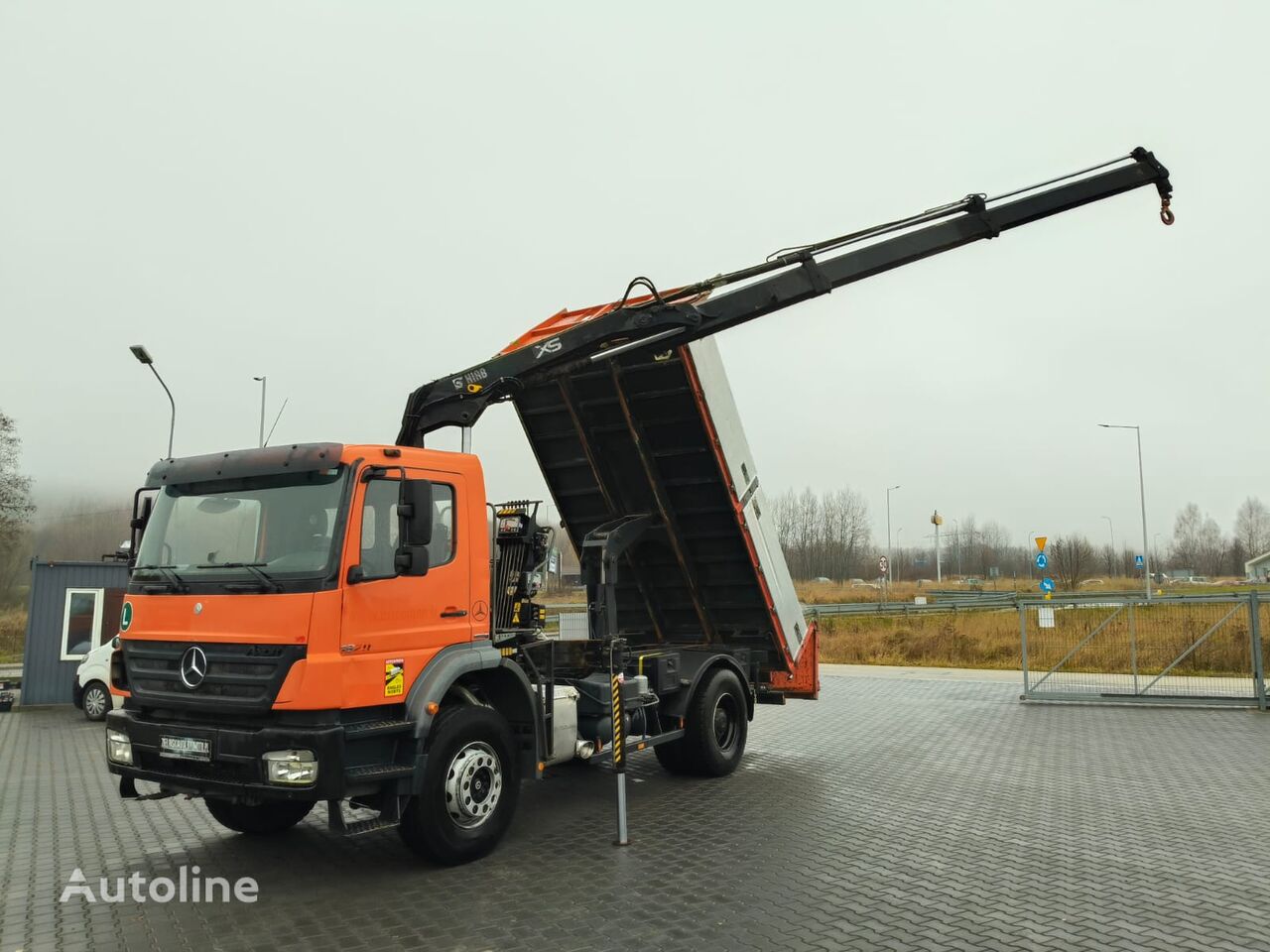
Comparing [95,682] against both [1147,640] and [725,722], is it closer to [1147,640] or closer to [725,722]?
[725,722]

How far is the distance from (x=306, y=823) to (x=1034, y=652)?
13.8 m

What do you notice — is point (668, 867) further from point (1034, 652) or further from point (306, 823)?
point (1034, 652)

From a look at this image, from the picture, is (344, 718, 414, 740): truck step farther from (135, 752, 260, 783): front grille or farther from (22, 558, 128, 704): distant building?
(22, 558, 128, 704): distant building

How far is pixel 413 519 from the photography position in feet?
18.9

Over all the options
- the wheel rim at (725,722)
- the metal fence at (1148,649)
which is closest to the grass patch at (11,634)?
the wheel rim at (725,722)

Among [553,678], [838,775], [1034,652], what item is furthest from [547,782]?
[1034,652]

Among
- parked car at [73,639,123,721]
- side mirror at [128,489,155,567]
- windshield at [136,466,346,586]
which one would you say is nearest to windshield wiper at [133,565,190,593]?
windshield at [136,466,346,586]

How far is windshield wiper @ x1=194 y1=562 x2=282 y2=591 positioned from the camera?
551 centimetres

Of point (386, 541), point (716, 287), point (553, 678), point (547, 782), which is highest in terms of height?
point (716, 287)

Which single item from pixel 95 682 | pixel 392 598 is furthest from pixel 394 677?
pixel 95 682

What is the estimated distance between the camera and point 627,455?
8.92 metres

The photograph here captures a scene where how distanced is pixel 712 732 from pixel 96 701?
34.6ft

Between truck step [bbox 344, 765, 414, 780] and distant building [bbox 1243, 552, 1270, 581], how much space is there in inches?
3532

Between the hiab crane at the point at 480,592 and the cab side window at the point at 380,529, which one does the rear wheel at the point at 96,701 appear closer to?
the hiab crane at the point at 480,592
